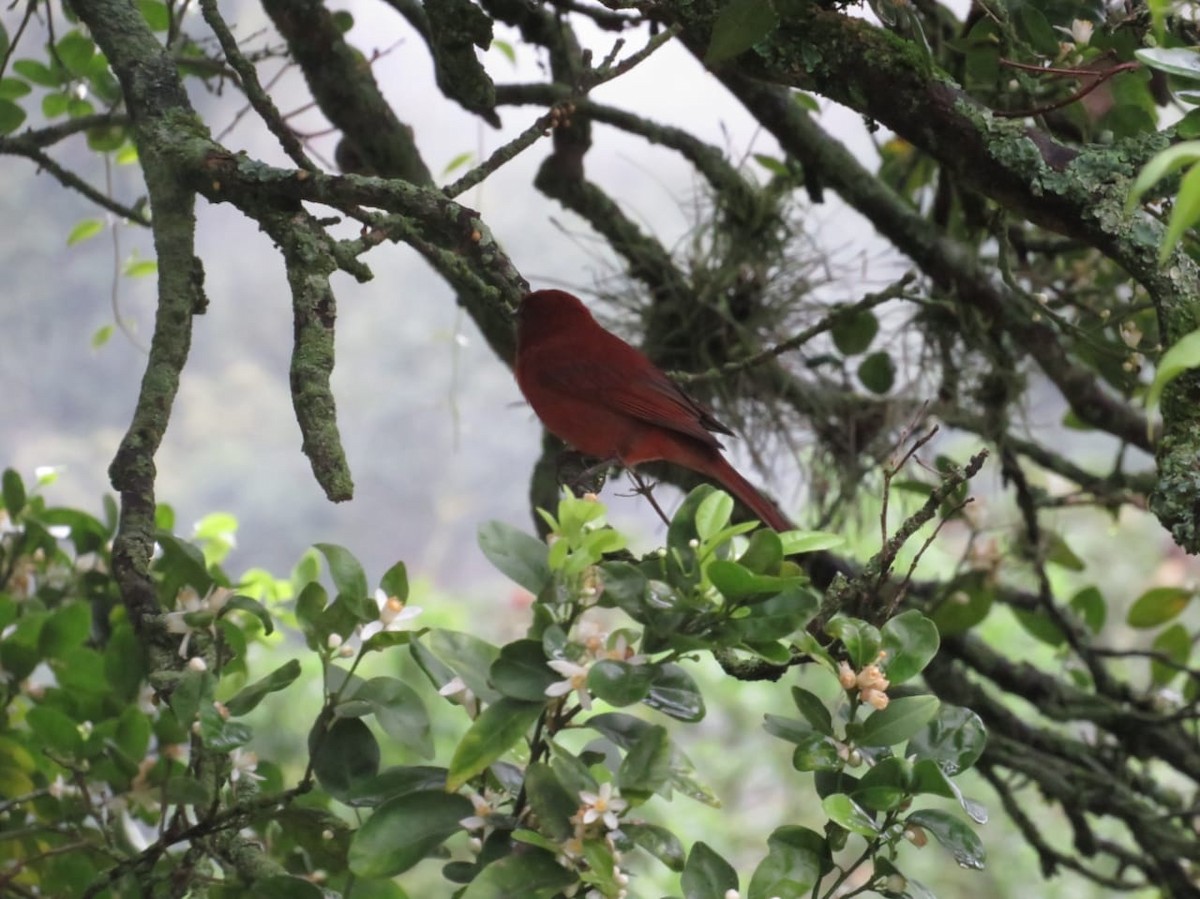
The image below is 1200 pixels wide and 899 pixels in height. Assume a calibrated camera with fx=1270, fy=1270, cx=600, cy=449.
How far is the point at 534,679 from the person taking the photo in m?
0.75

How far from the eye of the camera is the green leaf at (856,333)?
1868mm

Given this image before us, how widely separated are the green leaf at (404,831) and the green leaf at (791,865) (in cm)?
19

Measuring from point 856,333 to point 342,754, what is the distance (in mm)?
1202

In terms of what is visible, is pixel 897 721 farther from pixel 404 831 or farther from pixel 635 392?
pixel 635 392

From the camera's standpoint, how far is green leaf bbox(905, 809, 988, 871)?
2.52 feet

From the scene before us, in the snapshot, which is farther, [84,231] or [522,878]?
[84,231]

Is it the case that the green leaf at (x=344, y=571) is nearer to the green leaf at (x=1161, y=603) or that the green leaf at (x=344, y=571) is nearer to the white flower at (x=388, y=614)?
the white flower at (x=388, y=614)

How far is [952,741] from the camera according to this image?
845 mm

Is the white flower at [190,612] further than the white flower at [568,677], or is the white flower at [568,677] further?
the white flower at [190,612]

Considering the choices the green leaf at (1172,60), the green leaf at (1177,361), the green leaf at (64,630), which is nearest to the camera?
the green leaf at (1177,361)

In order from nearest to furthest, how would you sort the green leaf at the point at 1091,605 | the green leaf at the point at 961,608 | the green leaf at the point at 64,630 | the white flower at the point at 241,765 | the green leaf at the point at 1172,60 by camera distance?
the green leaf at the point at 1172,60 → the white flower at the point at 241,765 → the green leaf at the point at 64,630 → the green leaf at the point at 961,608 → the green leaf at the point at 1091,605

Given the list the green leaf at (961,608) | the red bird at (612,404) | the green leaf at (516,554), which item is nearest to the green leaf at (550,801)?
the green leaf at (516,554)

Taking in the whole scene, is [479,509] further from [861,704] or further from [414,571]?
[861,704]

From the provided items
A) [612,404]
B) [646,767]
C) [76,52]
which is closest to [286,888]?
[646,767]
